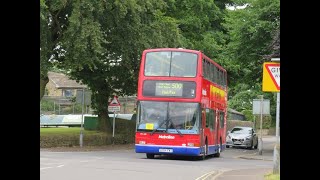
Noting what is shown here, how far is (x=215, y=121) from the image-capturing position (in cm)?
2711

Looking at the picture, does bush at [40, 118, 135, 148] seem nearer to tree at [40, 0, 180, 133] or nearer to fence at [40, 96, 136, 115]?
tree at [40, 0, 180, 133]

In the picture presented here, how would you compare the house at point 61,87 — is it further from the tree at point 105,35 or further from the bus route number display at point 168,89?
the bus route number display at point 168,89

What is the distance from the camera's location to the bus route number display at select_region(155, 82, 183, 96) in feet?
74.6

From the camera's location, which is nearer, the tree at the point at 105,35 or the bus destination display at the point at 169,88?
the bus destination display at the point at 169,88

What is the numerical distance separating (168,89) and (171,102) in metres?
0.53

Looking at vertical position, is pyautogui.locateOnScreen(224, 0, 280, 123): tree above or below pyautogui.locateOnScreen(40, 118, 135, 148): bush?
above

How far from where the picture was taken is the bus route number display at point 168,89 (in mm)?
22750

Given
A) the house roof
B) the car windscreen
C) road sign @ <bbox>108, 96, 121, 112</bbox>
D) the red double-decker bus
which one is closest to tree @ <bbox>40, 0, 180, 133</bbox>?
road sign @ <bbox>108, 96, 121, 112</bbox>

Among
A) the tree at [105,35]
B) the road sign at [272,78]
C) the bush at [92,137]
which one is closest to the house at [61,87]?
the bush at [92,137]

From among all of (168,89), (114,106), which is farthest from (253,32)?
(168,89)

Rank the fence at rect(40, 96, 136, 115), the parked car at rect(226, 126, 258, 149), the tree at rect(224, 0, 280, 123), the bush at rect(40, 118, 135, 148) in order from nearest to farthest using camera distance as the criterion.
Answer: the bush at rect(40, 118, 135, 148)
the tree at rect(224, 0, 280, 123)
the parked car at rect(226, 126, 258, 149)
the fence at rect(40, 96, 136, 115)
